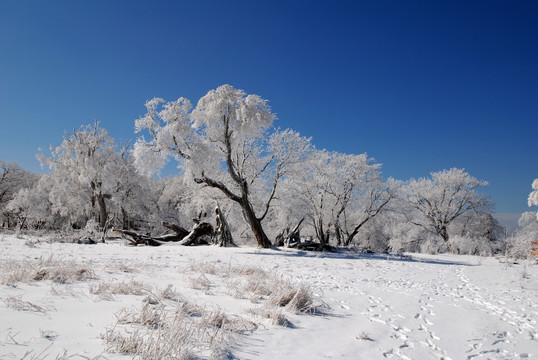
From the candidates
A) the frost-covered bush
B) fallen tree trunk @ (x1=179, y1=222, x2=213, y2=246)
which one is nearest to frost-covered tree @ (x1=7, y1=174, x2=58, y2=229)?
fallen tree trunk @ (x1=179, y1=222, x2=213, y2=246)

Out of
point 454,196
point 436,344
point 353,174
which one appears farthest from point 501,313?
point 454,196

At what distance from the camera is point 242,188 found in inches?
573

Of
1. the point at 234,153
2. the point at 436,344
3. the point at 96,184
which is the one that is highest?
the point at 234,153

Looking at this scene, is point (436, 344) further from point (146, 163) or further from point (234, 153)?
point (234, 153)

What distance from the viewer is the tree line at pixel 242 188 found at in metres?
13.8

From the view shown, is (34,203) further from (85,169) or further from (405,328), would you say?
(405,328)

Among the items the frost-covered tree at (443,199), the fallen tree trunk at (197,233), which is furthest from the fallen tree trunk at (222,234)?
the frost-covered tree at (443,199)

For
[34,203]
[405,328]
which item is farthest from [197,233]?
[34,203]

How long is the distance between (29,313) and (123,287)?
1.19 meters

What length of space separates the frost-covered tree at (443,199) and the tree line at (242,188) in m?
0.12

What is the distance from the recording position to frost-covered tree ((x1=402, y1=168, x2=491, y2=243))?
109 ft

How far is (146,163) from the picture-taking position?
13.2m

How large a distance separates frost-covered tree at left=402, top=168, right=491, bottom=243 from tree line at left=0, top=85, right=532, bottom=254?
12 centimetres

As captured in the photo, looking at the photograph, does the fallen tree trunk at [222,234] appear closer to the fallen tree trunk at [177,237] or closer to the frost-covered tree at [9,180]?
the fallen tree trunk at [177,237]
